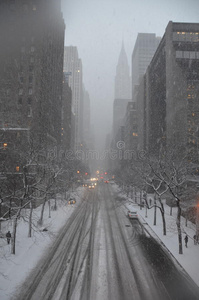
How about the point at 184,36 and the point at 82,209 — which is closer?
the point at 82,209

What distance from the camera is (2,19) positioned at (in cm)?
4612

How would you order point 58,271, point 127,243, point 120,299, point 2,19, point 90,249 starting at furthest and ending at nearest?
point 2,19 → point 127,243 → point 90,249 → point 58,271 → point 120,299

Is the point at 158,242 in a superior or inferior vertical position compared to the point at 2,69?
inferior

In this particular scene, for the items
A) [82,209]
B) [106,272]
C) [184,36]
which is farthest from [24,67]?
[106,272]

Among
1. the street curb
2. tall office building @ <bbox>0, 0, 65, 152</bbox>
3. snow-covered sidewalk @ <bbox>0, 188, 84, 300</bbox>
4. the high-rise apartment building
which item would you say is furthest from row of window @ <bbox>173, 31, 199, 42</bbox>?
snow-covered sidewalk @ <bbox>0, 188, 84, 300</bbox>

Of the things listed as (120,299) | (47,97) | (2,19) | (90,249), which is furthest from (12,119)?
(120,299)

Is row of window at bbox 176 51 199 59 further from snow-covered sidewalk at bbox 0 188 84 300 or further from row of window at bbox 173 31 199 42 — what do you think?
snow-covered sidewalk at bbox 0 188 84 300

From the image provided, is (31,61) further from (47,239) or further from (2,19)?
(47,239)

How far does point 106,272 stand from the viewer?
12.6 metres

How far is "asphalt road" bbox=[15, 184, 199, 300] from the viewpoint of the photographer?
10.4 m

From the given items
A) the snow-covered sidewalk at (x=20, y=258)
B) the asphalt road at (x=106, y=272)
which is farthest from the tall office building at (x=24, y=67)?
the asphalt road at (x=106, y=272)

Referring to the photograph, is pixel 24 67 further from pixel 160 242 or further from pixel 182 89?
Result: pixel 160 242

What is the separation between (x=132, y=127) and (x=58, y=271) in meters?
102

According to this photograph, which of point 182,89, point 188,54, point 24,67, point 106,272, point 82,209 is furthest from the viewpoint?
point 188,54
